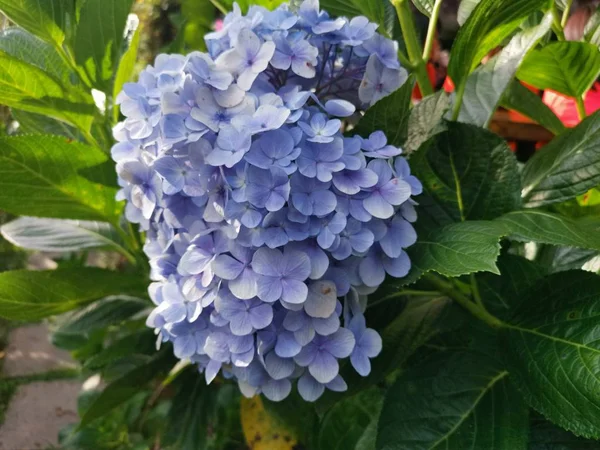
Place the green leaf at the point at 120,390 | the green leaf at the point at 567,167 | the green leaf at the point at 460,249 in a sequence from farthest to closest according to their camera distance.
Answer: the green leaf at the point at 120,390
the green leaf at the point at 567,167
the green leaf at the point at 460,249

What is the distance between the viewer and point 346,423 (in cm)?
81

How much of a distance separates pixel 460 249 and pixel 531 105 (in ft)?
1.10

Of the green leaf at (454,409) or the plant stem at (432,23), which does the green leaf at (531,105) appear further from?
the green leaf at (454,409)

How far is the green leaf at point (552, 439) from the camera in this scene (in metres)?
0.61

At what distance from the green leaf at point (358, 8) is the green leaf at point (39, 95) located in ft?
0.93

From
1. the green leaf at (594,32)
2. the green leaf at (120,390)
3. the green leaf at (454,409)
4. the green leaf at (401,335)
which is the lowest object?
the green leaf at (120,390)

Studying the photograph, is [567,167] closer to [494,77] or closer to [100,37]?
[494,77]

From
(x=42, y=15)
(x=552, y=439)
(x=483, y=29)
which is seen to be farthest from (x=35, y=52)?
(x=552, y=439)

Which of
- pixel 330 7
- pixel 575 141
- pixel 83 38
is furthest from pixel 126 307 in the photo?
pixel 575 141

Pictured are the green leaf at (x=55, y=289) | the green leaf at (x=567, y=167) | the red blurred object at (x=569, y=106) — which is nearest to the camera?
the green leaf at (x=567, y=167)

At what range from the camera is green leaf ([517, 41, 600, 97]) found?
2.07ft

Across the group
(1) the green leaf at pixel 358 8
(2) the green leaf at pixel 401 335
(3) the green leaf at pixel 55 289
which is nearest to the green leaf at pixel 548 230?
(2) the green leaf at pixel 401 335

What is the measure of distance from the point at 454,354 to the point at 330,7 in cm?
39

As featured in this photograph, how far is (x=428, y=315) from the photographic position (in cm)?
63
